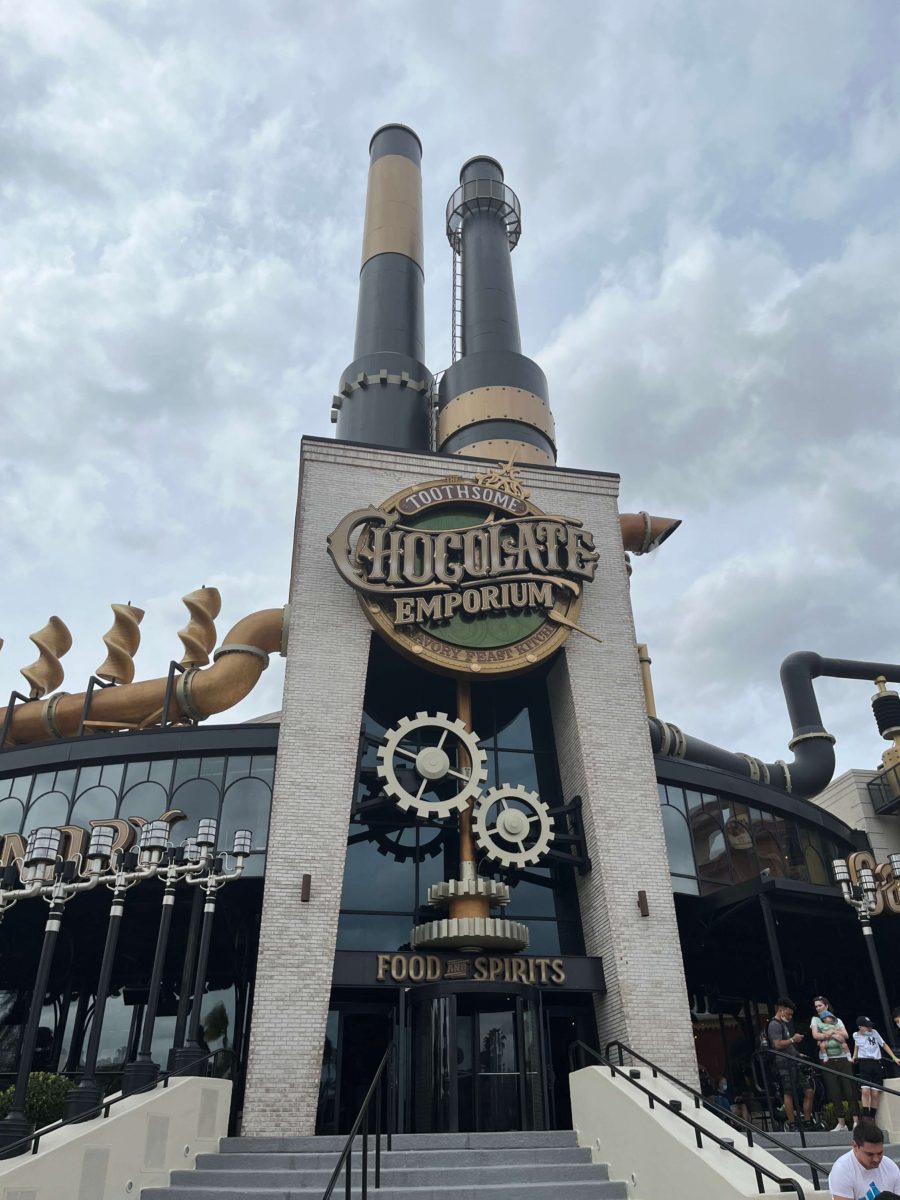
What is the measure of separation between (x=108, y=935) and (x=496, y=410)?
20.3m

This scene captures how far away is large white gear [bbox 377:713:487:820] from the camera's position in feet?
→ 66.6

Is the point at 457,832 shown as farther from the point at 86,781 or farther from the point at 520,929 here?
the point at 86,781

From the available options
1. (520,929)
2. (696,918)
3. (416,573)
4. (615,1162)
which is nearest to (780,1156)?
(615,1162)

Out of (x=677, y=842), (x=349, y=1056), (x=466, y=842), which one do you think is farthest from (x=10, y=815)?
(x=677, y=842)

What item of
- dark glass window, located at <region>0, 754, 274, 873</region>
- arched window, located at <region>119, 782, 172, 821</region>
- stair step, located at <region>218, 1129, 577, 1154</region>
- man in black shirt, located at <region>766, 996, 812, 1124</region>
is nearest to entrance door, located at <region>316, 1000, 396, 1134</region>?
stair step, located at <region>218, 1129, 577, 1154</region>

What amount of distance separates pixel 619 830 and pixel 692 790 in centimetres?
414

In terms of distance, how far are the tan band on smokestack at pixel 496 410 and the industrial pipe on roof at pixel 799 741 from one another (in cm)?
1053

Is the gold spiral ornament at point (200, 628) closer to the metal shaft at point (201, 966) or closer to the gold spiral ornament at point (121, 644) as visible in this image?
the gold spiral ornament at point (121, 644)

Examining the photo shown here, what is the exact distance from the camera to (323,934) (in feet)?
60.1

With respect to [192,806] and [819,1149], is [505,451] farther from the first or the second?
[819,1149]

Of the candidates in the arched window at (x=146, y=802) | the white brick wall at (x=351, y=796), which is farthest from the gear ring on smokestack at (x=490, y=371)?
the arched window at (x=146, y=802)

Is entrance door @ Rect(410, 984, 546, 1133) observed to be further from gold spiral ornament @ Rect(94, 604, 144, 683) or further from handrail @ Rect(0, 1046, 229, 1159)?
gold spiral ornament @ Rect(94, 604, 144, 683)

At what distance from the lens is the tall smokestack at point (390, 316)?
104 ft

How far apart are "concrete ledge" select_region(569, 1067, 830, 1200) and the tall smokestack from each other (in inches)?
700
